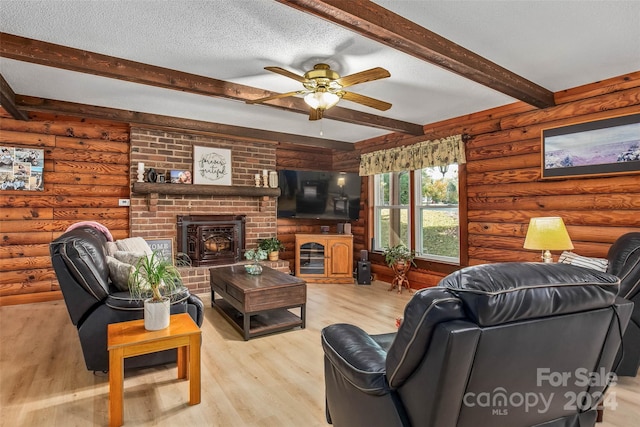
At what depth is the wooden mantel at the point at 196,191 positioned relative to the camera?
15.5ft

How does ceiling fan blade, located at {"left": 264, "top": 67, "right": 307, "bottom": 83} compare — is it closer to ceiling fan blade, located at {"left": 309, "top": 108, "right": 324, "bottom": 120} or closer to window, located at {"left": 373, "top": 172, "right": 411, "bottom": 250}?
ceiling fan blade, located at {"left": 309, "top": 108, "right": 324, "bottom": 120}

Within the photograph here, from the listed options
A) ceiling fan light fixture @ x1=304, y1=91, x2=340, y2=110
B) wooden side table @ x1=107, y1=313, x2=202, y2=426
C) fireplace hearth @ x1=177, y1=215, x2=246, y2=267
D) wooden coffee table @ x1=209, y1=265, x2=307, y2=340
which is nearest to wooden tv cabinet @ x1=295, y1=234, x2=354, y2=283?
fireplace hearth @ x1=177, y1=215, x2=246, y2=267

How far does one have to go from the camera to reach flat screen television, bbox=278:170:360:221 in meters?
6.03

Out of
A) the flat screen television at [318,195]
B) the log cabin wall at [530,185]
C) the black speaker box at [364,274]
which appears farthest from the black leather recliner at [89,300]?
the log cabin wall at [530,185]

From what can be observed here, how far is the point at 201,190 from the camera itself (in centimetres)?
512

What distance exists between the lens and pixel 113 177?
4.87 m

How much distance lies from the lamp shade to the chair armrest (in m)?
2.29

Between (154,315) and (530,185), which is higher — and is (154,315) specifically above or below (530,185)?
below

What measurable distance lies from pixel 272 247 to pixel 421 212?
242cm

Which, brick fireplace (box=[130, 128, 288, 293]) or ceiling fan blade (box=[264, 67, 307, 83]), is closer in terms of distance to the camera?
ceiling fan blade (box=[264, 67, 307, 83])

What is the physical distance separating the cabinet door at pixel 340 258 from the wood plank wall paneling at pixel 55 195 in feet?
10.2

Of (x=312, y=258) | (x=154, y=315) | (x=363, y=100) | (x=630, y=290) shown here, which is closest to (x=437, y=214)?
(x=312, y=258)

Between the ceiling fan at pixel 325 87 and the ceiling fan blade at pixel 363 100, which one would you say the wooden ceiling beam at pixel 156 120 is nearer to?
the ceiling fan at pixel 325 87

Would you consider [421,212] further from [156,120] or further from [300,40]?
[156,120]
